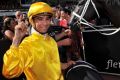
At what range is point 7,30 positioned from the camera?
5.08 m

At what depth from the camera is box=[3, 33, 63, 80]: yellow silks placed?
2059 mm

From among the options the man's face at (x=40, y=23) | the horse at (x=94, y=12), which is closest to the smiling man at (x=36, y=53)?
the man's face at (x=40, y=23)

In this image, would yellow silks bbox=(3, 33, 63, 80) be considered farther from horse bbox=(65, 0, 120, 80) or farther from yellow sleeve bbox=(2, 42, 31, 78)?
horse bbox=(65, 0, 120, 80)

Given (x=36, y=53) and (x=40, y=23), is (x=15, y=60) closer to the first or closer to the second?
(x=36, y=53)

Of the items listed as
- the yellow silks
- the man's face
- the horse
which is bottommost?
the horse

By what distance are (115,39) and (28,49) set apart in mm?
2732

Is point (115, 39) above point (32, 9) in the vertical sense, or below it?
below

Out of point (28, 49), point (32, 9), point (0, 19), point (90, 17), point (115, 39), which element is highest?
point (32, 9)

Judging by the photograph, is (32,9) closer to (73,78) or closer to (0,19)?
(73,78)

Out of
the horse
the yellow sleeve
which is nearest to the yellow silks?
the yellow sleeve

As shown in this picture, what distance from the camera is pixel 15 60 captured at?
6.73 feet

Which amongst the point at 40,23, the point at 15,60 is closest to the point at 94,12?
the point at 40,23

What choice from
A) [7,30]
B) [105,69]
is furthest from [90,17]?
[7,30]

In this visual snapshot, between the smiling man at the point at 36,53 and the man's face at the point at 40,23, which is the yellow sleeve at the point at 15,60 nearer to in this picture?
→ the smiling man at the point at 36,53
